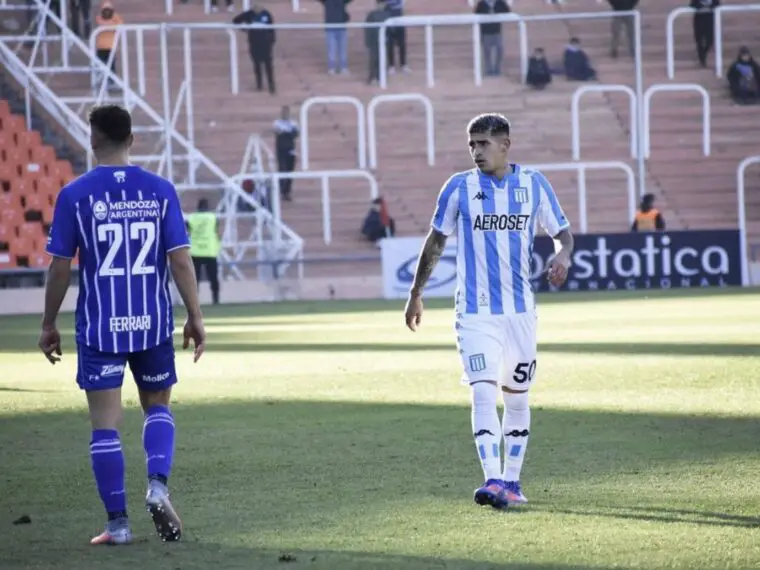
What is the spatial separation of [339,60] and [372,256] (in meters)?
6.91

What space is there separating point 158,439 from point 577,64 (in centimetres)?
3260

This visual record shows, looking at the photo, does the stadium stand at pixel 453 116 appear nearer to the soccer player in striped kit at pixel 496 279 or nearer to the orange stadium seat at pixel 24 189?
the orange stadium seat at pixel 24 189

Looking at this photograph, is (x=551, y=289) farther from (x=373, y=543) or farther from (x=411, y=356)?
(x=373, y=543)

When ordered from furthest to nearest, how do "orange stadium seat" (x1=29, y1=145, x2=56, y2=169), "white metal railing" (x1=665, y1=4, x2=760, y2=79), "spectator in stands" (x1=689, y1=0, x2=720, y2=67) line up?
"spectator in stands" (x1=689, y1=0, x2=720, y2=67) < "white metal railing" (x1=665, y1=4, x2=760, y2=79) < "orange stadium seat" (x1=29, y1=145, x2=56, y2=169)

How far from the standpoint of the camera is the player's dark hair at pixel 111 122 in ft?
24.0

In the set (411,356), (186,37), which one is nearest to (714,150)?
(186,37)

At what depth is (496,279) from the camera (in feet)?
28.3

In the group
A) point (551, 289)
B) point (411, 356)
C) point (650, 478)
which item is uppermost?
point (650, 478)

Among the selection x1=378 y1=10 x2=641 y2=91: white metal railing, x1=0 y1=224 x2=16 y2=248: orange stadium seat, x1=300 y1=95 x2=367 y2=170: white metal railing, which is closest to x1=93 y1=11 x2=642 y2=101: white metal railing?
x1=378 y1=10 x2=641 y2=91: white metal railing

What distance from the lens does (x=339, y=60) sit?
130 ft

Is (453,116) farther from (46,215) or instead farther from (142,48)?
(46,215)

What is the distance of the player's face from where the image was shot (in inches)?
335

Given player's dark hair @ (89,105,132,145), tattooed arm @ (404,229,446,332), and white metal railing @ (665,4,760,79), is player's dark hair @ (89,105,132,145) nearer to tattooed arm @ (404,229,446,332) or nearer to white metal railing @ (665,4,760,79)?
tattooed arm @ (404,229,446,332)

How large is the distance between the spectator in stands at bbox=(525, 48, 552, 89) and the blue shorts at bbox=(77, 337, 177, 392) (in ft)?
105
